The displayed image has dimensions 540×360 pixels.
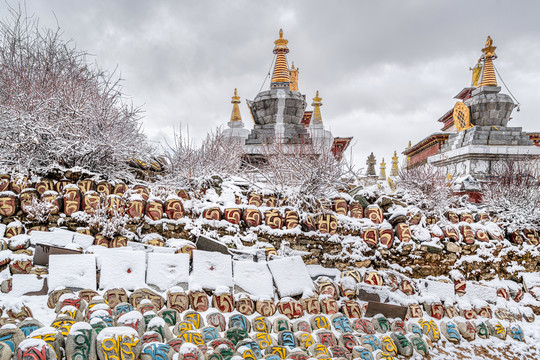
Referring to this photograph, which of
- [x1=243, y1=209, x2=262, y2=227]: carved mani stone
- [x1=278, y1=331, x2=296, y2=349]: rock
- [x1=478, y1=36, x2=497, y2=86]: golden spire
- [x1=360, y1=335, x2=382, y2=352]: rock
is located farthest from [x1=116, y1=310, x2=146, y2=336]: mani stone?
[x1=478, y1=36, x2=497, y2=86]: golden spire

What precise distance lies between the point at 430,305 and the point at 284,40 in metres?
12.6

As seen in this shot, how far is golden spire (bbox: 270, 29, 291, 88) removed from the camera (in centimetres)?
1290

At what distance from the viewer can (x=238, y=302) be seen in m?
3.31

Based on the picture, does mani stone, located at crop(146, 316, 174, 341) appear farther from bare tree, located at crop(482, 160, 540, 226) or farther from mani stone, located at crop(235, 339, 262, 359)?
bare tree, located at crop(482, 160, 540, 226)

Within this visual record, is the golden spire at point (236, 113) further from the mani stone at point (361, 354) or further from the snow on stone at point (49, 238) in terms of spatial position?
the mani stone at point (361, 354)

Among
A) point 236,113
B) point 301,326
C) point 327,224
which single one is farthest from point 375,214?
point 236,113

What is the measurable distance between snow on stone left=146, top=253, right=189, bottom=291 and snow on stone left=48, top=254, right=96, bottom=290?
0.55 m

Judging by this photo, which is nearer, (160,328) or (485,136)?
(160,328)

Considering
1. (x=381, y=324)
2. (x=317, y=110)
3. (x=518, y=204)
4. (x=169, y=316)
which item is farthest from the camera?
(x=317, y=110)

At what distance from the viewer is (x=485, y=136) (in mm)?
11750

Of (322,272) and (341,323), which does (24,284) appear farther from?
(322,272)

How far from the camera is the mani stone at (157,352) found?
2.31 m

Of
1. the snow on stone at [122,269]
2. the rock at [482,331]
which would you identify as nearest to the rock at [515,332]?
the rock at [482,331]

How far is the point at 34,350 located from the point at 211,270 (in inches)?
68.1
